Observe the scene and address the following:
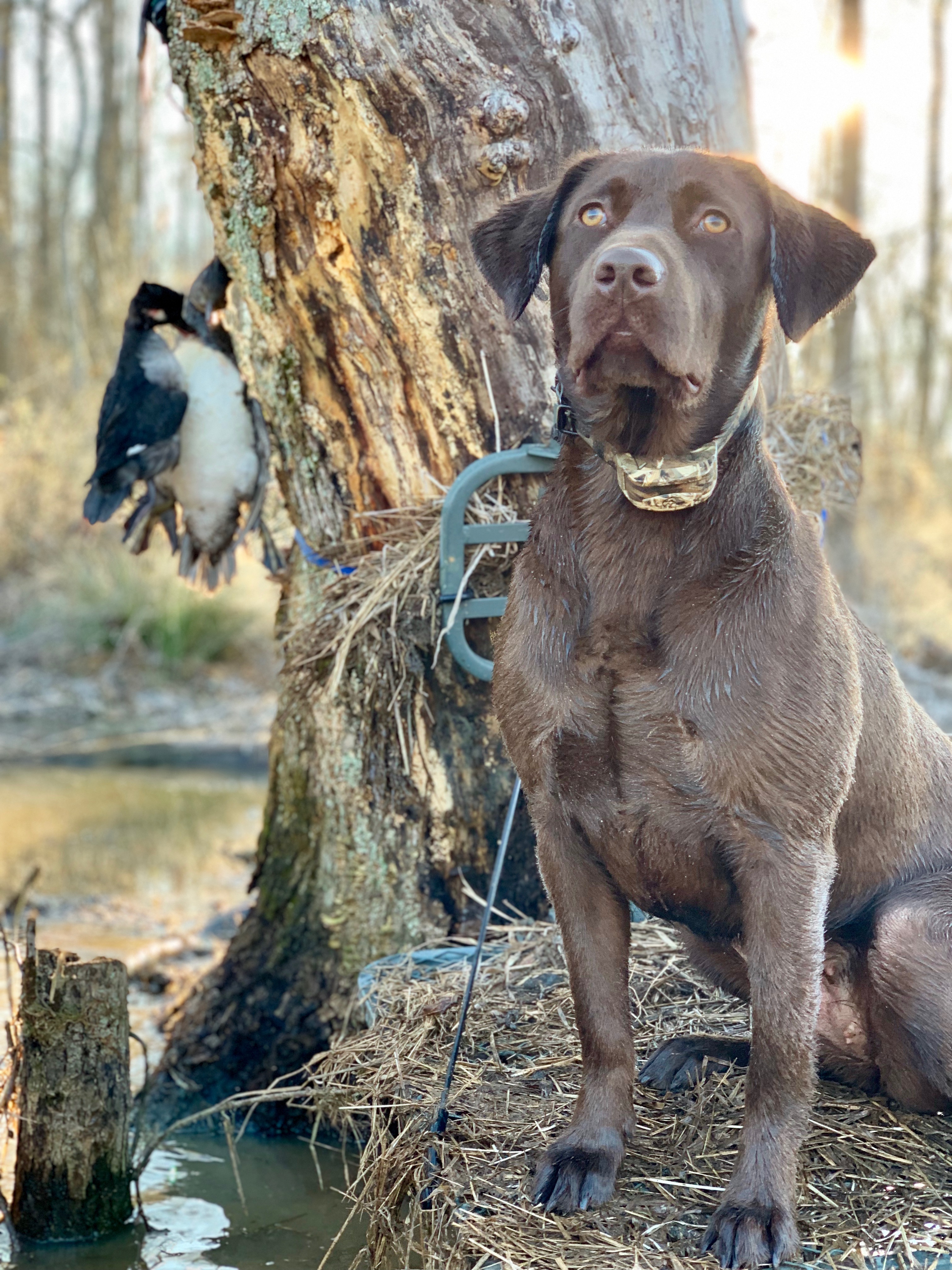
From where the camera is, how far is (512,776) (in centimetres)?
387

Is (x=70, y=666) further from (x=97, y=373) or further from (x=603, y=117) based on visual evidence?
(x=603, y=117)

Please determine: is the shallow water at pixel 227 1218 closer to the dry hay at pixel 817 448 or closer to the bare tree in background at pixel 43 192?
the dry hay at pixel 817 448

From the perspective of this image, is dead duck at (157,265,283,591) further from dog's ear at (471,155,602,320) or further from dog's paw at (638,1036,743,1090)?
dog's paw at (638,1036,743,1090)

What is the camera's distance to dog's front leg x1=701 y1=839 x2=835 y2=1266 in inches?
90.2

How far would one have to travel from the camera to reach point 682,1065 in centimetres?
283

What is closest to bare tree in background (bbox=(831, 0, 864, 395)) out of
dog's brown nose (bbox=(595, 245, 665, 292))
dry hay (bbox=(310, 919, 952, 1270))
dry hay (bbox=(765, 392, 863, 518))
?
dry hay (bbox=(765, 392, 863, 518))

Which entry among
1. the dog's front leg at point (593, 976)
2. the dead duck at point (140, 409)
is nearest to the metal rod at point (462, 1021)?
the dog's front leg at point (593, 976)

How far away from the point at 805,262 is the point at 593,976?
140 cm

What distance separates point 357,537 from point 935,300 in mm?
16587

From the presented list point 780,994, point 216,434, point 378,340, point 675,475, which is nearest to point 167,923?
point 216,434

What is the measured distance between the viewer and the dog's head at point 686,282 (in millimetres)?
2193

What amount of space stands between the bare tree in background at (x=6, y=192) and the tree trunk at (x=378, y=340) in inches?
585

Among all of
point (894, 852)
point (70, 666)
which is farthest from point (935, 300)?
point (894, 852)

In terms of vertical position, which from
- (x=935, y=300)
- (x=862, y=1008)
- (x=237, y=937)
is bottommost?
(x=237, y=937)
